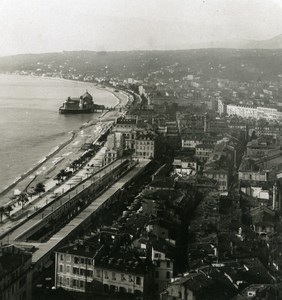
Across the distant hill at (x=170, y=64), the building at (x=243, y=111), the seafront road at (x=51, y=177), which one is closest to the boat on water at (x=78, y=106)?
the seafront road at (x=51, y=177)

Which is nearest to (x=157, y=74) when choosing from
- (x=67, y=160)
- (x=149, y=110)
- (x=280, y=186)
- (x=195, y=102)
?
(x=195, y=102)

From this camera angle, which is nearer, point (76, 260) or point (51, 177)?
point (76, 260)

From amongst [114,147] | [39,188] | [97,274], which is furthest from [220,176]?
[97,274]

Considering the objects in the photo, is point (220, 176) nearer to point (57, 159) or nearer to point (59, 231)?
point (59, 231)

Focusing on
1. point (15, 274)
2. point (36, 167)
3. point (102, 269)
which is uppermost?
point (15, 274)

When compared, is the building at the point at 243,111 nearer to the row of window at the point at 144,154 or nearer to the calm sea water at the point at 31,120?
the calm sea water at the point at 31,120

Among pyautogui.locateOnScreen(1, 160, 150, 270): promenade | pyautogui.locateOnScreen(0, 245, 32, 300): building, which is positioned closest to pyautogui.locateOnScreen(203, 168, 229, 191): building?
pyautogui.locateOnScreen(1, 160, 150, 270): promenade
